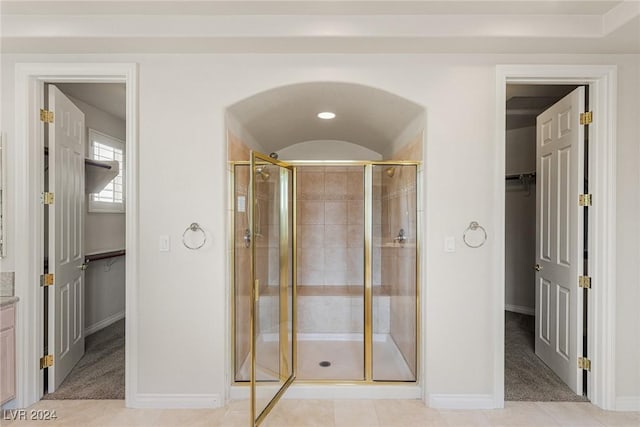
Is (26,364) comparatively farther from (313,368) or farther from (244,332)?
(313,368)

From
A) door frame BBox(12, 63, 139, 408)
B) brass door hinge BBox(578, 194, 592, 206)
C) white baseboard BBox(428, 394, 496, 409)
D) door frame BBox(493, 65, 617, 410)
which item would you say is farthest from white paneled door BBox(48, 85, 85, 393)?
brass door hinge BBox(578, 194, 592, 206)

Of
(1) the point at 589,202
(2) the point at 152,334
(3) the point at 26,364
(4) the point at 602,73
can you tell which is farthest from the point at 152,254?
(4) the point at 602,73

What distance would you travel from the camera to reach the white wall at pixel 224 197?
100 inches

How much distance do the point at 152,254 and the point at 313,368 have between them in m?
1.64

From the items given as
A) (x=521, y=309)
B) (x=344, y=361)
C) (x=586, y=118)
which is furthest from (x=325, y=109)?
(x=521, y=309)

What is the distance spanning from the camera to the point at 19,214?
2.53 meters

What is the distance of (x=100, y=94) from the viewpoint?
3.75 m

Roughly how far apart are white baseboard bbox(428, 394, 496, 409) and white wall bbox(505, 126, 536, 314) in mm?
2896

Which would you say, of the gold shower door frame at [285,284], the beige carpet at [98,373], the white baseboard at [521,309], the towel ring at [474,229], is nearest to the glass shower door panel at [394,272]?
the towel ring at [474,229]

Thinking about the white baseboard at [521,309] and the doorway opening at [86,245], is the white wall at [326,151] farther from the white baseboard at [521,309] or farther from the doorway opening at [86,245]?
the white baseboard at [521,309]

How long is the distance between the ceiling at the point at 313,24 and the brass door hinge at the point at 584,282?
1.63 metres

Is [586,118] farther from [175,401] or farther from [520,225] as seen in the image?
[175,401]

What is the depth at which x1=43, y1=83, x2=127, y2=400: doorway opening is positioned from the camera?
8.85 ft

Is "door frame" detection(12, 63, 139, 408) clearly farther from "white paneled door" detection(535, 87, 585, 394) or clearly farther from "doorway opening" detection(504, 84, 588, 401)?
"white paneled door" detection(535, 87, 585, 394)
